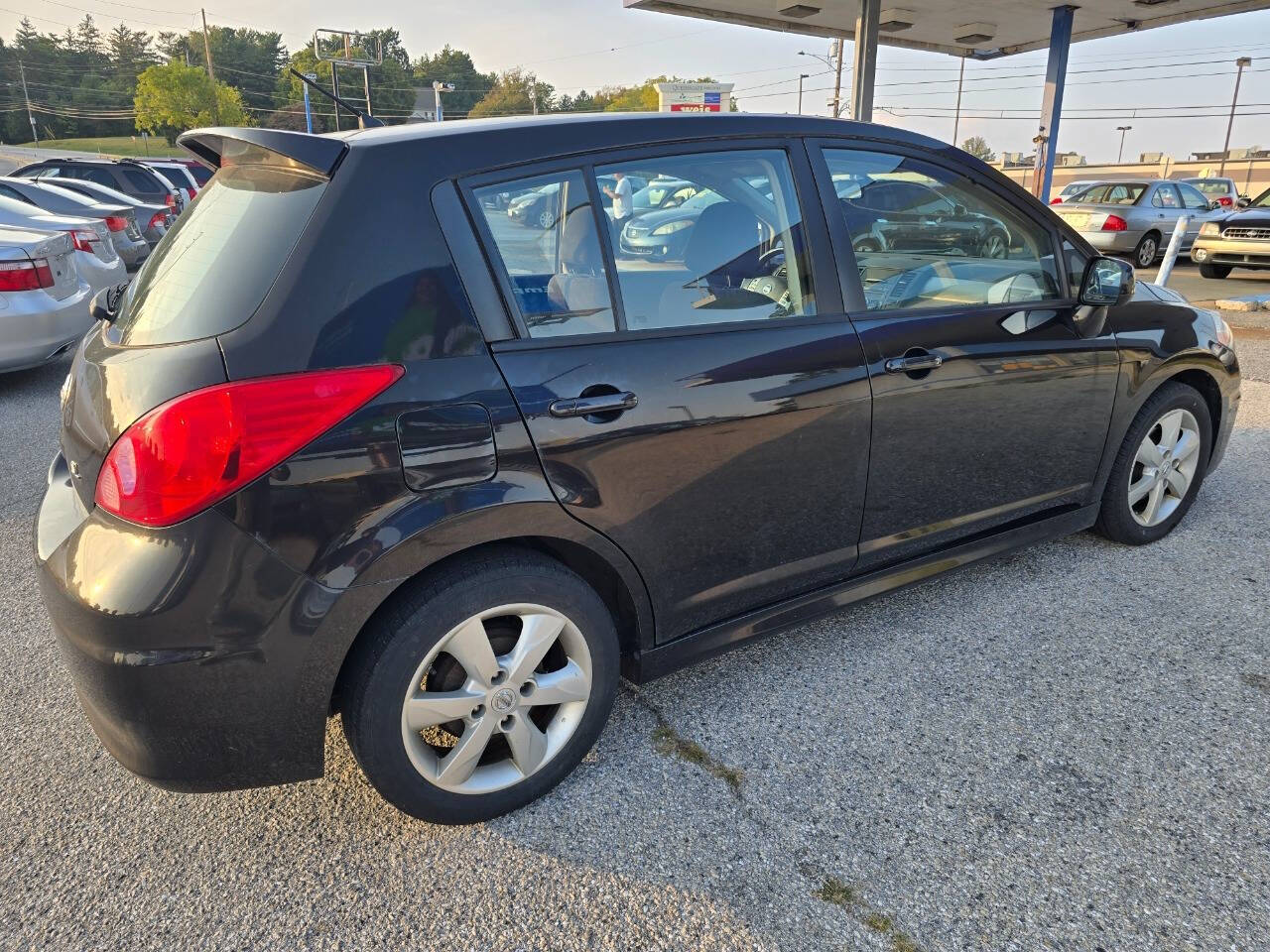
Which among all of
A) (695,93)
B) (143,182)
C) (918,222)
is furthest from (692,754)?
(695,93)

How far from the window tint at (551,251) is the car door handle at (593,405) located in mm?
174

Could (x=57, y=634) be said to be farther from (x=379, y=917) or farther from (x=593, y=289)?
(x=593, y=289)

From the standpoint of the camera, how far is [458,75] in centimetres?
10856

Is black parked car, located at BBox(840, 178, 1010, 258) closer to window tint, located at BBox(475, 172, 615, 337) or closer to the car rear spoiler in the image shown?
window tint, located at BBox(475, 172, 615, 337)

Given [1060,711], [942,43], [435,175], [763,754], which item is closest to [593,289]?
[435,175]

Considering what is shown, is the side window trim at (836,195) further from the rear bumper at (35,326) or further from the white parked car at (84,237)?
the white parked car at (84,237)

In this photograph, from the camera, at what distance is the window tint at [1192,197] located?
15.6 m

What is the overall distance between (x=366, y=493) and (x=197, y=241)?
0.91 m

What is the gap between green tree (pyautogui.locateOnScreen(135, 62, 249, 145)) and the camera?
7825 centimetres

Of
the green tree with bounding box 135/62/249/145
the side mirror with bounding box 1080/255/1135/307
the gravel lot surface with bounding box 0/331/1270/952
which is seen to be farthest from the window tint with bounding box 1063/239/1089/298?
the green tree with bounding box 135/62/249/145

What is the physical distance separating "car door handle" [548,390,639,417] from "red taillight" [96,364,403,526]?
514 mm

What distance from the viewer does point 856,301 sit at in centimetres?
263

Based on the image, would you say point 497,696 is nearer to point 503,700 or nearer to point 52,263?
point 503,700

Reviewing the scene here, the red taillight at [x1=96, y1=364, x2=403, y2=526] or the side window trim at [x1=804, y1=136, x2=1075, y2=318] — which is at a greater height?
the side window trim at [x1=804, y1=136, x2=1075, y2=318]
